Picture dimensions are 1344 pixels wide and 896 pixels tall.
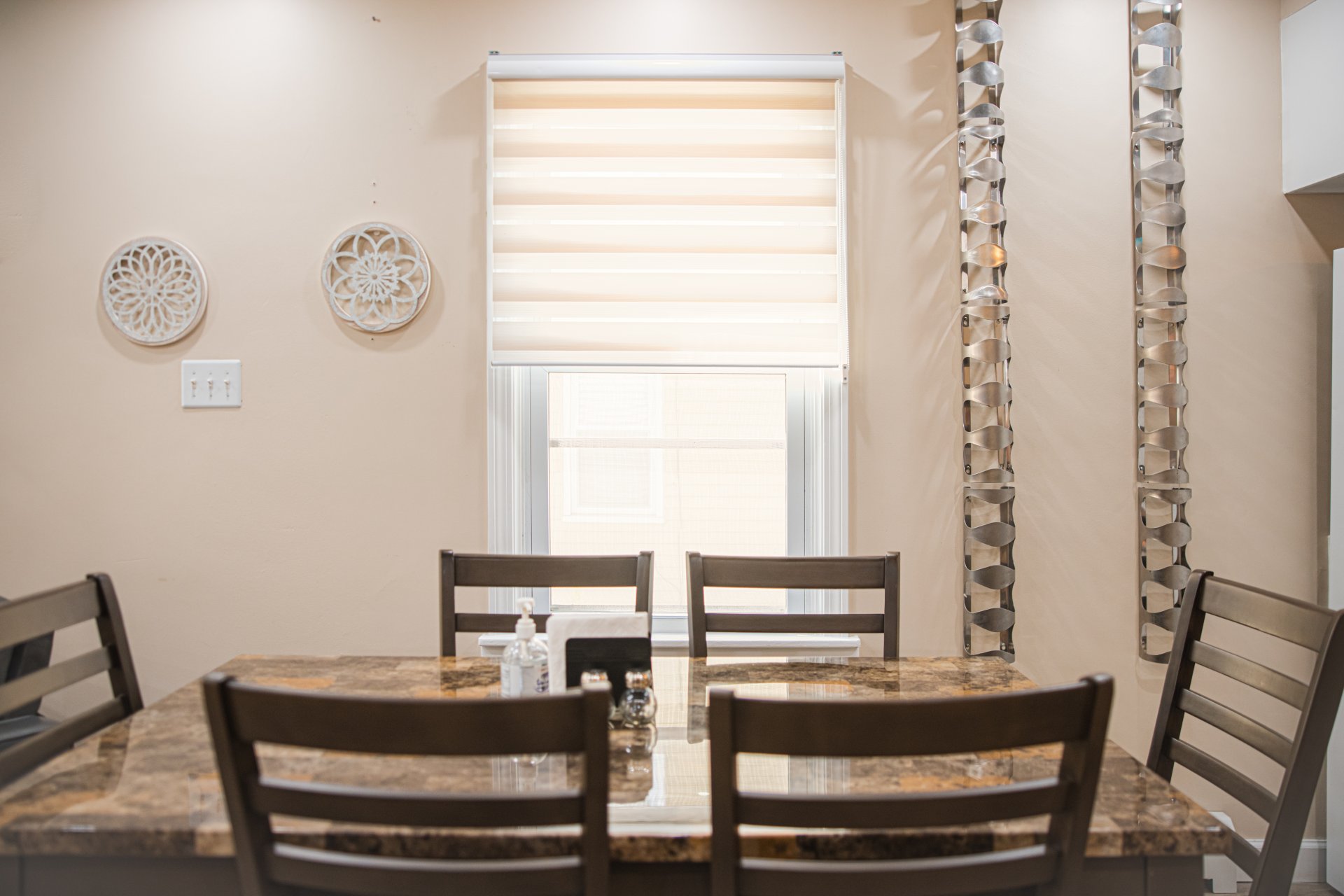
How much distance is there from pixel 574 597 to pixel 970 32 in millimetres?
1941

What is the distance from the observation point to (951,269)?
2.29 m

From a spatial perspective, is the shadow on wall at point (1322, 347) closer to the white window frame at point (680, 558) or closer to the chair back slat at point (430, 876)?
the white window frame at point (680, 558)

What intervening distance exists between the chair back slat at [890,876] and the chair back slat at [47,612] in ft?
3.66

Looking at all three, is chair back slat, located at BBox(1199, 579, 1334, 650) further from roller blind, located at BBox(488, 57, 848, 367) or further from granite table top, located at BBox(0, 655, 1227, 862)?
roller blind, located at BBox(488, 57, 848, 367)

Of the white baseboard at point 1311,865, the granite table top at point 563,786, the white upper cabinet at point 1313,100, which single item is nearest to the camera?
the granite table top at point 563,786

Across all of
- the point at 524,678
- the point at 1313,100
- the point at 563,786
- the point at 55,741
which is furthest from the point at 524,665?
the point at 1313,100

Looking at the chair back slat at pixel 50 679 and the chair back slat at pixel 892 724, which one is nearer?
the chair back slat at pixel 892 724

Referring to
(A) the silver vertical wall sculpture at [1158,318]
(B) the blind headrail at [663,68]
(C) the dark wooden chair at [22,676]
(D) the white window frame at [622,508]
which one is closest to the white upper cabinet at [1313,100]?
(A) the silver vertical wall sculpture at [1158,318]

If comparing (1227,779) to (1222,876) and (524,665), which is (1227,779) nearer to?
(524,665)

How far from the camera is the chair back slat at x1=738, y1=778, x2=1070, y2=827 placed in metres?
0.78

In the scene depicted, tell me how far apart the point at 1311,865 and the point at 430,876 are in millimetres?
2598

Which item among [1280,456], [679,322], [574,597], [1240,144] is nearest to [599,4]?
[679,322]

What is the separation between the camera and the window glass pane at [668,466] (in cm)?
235

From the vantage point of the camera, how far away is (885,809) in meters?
0.78
